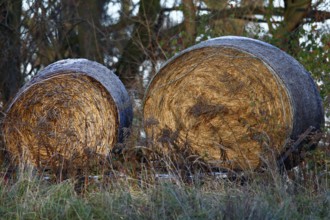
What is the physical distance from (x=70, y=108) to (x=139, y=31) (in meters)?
6.81

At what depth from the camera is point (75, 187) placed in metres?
6.81

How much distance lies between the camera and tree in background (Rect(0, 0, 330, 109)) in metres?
12.4

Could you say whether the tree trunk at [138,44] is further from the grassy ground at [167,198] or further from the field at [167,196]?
the grassy ground at [167,198]

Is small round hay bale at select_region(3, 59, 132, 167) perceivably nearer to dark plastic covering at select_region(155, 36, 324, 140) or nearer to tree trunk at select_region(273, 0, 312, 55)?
dark plastic covering at select_region(155, 36, 324, 140)

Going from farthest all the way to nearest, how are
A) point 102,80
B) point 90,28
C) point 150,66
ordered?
point 90,28 → point 150,66 → point 102,80

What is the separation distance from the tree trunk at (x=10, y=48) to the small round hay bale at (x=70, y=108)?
13.2 ft

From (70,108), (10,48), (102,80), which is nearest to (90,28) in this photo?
(10,48)

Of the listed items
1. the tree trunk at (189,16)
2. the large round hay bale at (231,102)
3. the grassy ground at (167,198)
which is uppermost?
the tree trunk at (189,16)

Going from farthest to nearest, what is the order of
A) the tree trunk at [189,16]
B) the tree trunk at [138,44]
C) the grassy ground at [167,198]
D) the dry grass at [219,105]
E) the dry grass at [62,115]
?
1. the tree trunk at [138,44]
2. the tree trunk at [189,16]
3. the dry grass at [62,115]
4. the dry grass at [219,105]
5. the grassy ground at [167,198]

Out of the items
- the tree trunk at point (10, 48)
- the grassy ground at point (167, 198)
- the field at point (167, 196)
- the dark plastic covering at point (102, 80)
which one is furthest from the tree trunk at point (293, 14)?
the grassy ground at point (167, 198)

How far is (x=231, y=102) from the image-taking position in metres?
8.27

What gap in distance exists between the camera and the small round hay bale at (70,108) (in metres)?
8.53

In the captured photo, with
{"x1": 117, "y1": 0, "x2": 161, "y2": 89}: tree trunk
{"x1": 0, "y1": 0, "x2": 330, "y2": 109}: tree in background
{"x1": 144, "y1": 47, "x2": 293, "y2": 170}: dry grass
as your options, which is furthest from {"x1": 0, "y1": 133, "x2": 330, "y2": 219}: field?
{"x1": 117, "y1": 0, "x2": 161, "y2": 89}: tree trunk

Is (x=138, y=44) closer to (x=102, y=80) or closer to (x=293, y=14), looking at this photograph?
(x=293, y=14)
